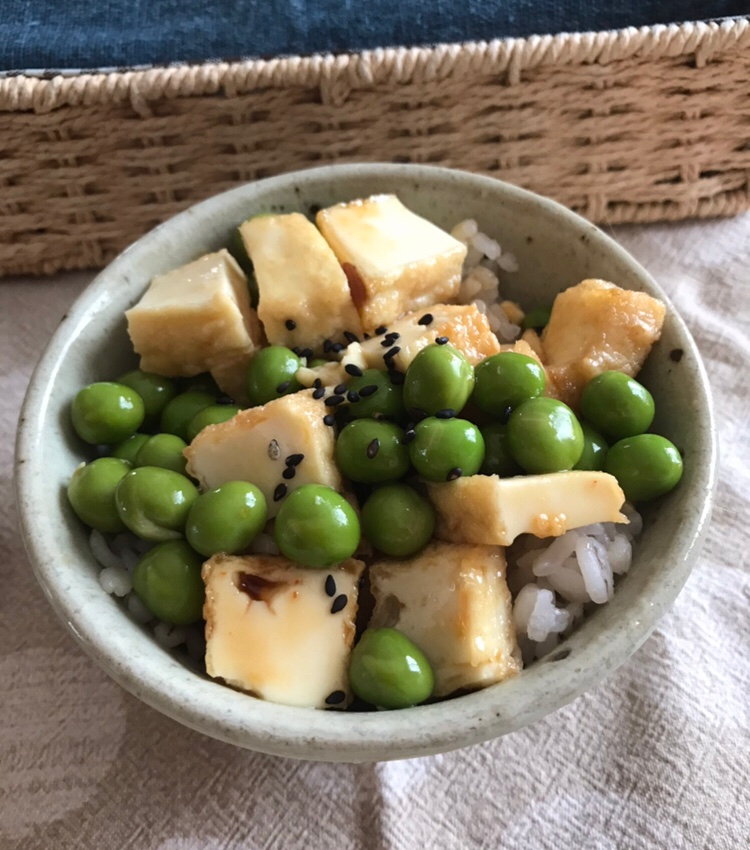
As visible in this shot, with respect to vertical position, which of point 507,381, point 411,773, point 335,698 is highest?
point 507,381

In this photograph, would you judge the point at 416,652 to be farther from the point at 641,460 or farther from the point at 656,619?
the point at 641,460

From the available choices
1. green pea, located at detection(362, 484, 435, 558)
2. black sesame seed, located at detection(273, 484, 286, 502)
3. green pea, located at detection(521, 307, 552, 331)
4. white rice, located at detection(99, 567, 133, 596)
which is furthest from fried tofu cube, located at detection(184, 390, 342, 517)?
green pea, located at detection(521, 307, 552, 331)

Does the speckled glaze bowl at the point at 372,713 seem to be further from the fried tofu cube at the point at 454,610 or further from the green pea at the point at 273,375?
the green pea at the point at 273,375

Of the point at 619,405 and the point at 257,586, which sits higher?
the point at 619,405

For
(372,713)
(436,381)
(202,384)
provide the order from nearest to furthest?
1. (372,713)
2. (436,381)
3. (202,384)

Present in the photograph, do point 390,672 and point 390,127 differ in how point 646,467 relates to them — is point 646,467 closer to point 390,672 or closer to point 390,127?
point 390,672

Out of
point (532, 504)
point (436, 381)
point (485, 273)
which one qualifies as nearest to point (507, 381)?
point (436, 381)

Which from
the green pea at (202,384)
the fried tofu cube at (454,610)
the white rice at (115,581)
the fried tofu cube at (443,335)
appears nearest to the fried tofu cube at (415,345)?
the fried tofu cube at (443,335)
